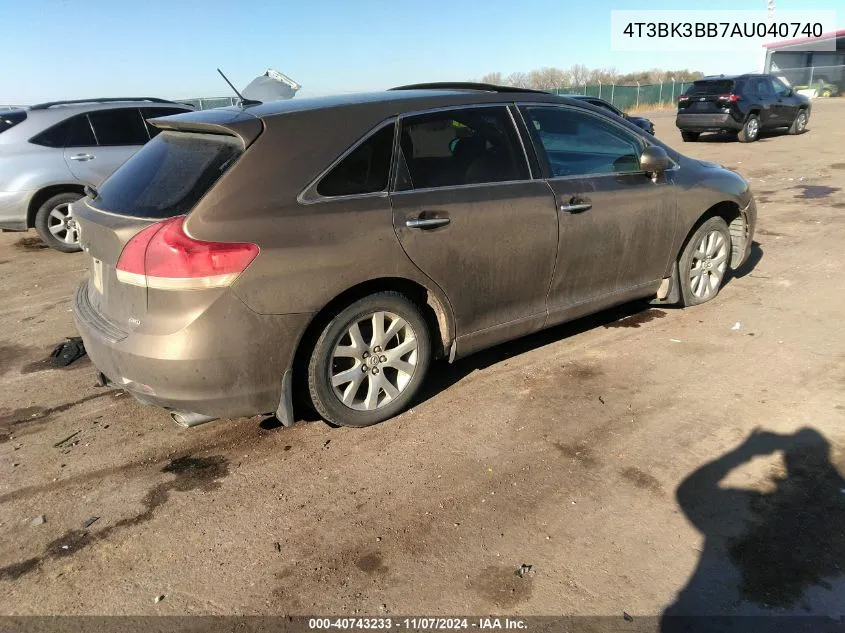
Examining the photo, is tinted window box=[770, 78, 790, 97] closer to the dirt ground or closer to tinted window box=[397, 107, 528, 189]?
the dirt ground

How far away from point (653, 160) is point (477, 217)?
155cm

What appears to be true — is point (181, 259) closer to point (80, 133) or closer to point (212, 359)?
point (212, 359)

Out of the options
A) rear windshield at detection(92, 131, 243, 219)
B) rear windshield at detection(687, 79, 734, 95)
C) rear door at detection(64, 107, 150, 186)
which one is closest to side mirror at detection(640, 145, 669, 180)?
rear windshield at detection(92, 131, 243, 219)

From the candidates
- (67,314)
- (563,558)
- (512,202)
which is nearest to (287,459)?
(563,558)

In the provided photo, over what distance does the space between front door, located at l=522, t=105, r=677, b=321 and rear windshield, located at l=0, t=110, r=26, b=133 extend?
661 cm

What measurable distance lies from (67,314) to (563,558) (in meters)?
4.83

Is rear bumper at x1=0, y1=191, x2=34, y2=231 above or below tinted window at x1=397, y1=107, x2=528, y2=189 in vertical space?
below

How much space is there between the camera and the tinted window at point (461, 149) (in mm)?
3438

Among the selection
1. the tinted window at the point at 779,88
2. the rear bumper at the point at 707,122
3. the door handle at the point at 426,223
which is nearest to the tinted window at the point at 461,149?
the door handle at the point at 426,223

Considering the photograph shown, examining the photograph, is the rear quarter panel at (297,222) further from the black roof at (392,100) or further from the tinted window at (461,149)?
the tinted window at (461,149)

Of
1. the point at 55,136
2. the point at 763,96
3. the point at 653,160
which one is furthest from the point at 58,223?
the point at 763,96

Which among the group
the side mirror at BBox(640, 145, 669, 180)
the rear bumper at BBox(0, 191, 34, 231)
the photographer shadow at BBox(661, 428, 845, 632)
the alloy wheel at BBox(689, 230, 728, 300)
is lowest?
the photographer shadow at BBox(661, 428, 845, 632)

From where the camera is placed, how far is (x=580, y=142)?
4258 mm

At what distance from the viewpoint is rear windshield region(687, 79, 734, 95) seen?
17.0 meters
